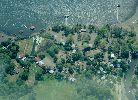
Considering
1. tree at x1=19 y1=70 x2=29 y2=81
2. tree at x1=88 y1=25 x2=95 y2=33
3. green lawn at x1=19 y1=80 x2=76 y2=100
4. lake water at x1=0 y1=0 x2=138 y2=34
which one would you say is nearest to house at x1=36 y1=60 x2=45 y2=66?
tree at x1=19 y1=70 x2=29 y2=81

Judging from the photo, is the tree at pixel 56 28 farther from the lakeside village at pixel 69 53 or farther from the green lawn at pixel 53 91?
the green lawn at pixel 53 91

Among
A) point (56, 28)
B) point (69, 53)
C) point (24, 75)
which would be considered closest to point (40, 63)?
point (24, 75)

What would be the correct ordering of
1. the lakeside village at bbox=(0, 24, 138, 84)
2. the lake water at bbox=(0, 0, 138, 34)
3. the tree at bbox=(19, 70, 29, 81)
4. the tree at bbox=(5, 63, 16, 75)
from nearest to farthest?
the tree at bbox=(19, 70, 29, 81)
the tree at bbox=(5, 63, 16, 75)
the lakeside village at bbox=(0, 24, 138, 84)
the lake water at bbox=(0, 0, 138, 34)

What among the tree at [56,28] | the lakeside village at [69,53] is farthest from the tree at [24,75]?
the tree at [56,28]

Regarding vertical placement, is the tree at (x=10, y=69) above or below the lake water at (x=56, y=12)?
below

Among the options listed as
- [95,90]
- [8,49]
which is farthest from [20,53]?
[95,90]

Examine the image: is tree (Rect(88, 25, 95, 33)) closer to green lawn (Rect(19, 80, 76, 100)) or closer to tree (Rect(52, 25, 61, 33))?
tree (Rect(52, 25, 61, 33))
